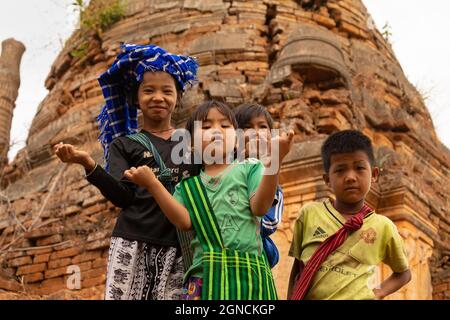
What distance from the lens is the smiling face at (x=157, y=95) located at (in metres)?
3.89

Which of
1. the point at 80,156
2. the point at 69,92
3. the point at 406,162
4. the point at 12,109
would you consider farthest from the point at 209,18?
the point at 80,156

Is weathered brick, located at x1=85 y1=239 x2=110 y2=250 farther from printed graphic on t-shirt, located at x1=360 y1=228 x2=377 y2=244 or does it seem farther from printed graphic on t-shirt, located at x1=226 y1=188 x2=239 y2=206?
printed graphic on t-shirt, located at x1=226 y1=188 x2=239 y2=206

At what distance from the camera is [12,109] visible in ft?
44.2

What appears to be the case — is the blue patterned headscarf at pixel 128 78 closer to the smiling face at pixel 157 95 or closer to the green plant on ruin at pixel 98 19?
the smiling face at pixel 157 95

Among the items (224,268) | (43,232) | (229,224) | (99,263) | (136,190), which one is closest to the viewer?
(224,268)

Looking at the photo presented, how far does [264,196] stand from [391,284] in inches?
34.7

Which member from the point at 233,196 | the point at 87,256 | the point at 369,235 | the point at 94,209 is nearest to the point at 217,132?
the point at 233,196

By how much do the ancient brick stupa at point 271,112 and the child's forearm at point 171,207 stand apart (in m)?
3.90

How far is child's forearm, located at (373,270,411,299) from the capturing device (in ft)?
12.6

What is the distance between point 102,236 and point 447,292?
11.3 ft

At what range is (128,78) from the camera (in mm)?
4090

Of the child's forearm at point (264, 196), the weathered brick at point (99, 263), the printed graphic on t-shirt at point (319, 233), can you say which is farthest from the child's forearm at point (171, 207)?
the weathered brick at point (99, 263)

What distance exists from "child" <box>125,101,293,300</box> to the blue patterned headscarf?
0.42 metres

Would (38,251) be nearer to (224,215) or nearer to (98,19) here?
(98,19)
